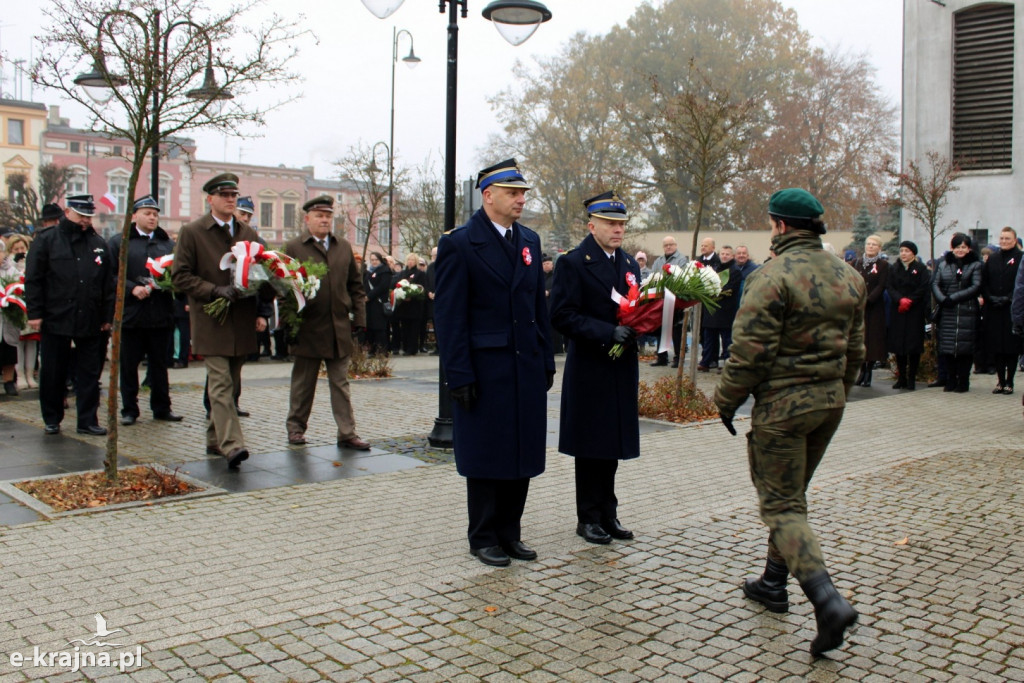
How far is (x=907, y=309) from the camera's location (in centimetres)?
1430

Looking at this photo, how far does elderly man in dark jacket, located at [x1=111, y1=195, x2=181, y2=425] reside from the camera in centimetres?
1002

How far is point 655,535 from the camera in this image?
20.2 feet

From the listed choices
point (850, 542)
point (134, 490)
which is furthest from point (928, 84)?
point (134, 490)

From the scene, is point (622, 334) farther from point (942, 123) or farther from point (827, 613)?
point (942, 123)

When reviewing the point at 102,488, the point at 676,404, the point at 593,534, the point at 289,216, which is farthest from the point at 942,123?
the point at 289,216

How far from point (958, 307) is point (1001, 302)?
0.57m

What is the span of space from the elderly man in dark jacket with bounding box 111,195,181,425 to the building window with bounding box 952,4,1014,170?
72.5 ft

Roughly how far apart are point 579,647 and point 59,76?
18.2 feet

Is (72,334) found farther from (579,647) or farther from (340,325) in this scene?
(579,647)

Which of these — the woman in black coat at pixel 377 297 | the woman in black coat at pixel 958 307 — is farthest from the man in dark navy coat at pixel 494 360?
the woman in black coat at pixel 377 297

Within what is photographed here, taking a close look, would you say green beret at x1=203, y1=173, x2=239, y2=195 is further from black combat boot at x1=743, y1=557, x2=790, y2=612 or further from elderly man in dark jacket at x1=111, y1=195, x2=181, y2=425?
black combat boot at x1=743, y1=557, x2=790, y2=612

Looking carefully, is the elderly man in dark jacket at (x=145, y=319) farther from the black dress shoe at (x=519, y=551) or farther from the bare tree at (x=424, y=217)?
the bare tree at (x=424, y=217)

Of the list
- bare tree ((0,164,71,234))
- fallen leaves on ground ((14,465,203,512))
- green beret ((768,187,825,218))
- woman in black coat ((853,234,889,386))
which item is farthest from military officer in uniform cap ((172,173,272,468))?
bare tree ((0,164,71,234))

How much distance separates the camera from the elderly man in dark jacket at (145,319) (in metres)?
10.0
